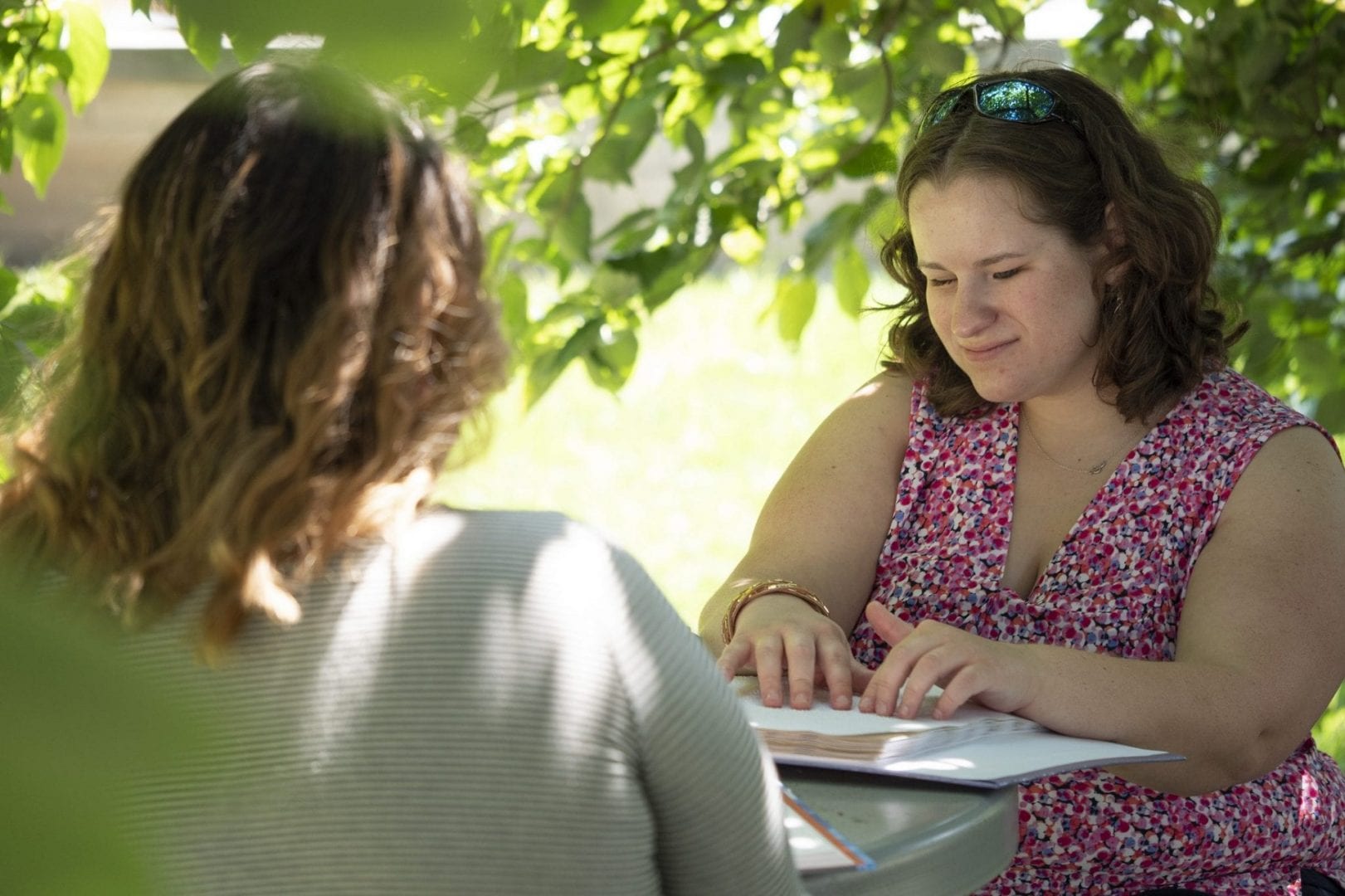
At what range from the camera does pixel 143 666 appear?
43 centimetres

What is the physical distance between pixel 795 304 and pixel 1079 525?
1.33 metres

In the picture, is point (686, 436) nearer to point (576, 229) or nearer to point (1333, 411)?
point (576, 229)

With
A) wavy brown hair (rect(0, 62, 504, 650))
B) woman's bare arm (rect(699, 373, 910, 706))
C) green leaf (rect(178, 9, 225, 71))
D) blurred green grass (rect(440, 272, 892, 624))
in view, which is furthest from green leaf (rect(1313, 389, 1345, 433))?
green leaf (rect(178, 9, 225, 71))

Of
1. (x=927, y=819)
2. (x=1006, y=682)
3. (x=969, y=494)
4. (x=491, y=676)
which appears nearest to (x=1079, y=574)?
(x=969, y=494)

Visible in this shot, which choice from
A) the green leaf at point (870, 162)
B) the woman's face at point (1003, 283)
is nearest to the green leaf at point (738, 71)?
the green leaf at point (870, 162)

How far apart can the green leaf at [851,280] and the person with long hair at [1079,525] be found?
2.91ft

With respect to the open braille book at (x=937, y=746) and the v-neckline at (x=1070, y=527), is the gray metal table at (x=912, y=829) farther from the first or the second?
the v-neckline at (x=1070, y=527)

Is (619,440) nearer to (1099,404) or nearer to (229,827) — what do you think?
(1099,404)

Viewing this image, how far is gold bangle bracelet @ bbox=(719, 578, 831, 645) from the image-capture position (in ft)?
6.00

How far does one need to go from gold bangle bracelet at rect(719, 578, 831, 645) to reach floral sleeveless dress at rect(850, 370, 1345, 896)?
199mm

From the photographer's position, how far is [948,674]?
154 centimetres

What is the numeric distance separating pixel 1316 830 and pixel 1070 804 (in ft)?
1.04

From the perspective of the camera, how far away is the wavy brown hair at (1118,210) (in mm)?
1973

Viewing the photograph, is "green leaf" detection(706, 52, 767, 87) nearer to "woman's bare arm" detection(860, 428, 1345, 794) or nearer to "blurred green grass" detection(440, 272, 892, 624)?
"woman's bare arm" detection(860, 428, 1345, 794)
